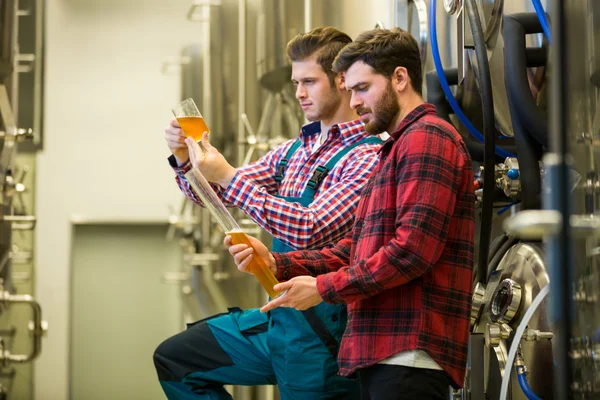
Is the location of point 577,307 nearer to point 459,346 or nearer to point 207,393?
point 459,346

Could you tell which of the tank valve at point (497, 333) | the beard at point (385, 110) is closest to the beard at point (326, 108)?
the beard at point (385, 110)

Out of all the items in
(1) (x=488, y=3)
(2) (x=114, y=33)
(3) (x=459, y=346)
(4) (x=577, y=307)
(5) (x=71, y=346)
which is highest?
(2) (x=114, y=33)

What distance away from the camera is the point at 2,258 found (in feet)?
12.5

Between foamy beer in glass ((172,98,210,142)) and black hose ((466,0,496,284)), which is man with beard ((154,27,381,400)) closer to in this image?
foamy beer in glass ((172,98,210,142))

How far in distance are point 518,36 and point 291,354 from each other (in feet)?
3.17

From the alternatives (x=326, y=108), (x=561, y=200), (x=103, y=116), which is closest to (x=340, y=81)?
(x=326, y=108)

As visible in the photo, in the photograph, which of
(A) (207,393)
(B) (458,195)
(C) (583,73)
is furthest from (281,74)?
(C) (583,73)

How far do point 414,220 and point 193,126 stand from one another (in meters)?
0.69

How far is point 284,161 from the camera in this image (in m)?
2.53

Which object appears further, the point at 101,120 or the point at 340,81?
the point at 101,120

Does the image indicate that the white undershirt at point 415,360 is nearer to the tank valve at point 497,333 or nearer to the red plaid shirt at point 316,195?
the tank valve at point 497,333

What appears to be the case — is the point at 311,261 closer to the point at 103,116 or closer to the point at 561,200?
the point at 561,200

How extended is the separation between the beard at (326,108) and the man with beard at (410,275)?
0.49m

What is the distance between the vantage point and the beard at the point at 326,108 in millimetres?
2416
